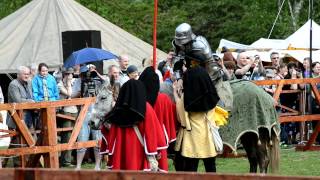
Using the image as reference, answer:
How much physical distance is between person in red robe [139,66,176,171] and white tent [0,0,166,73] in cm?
1247

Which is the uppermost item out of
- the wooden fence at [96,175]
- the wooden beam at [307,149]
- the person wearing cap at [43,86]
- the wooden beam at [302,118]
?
the person wearing cap at [43,86]

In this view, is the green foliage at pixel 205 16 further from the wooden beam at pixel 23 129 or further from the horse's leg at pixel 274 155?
the horse's leg at pixel 274 155

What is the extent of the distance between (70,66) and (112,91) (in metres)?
4.63

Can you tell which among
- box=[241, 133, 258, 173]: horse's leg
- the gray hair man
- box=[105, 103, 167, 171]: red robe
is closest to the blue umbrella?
the gray hair man

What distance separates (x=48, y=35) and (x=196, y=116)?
1411 cm

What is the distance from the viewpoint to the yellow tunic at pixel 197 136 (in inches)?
454

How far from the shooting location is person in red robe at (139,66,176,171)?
1108cm

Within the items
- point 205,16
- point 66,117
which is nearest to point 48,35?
point 66,117

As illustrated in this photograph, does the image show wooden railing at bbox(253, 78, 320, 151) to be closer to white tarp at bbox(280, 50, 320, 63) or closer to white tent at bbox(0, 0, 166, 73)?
white tent at bbox(0, 0, 166, 73)

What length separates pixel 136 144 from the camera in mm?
10664

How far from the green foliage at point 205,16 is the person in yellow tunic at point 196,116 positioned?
28.1 meters

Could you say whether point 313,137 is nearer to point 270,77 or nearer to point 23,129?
point 270,77

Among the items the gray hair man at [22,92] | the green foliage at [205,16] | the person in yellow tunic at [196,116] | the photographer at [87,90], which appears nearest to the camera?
the person in yellow tunic at [196,116]

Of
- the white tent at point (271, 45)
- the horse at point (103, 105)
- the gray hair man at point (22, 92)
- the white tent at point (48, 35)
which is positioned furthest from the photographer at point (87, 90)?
the white tent at point (271, 45)
